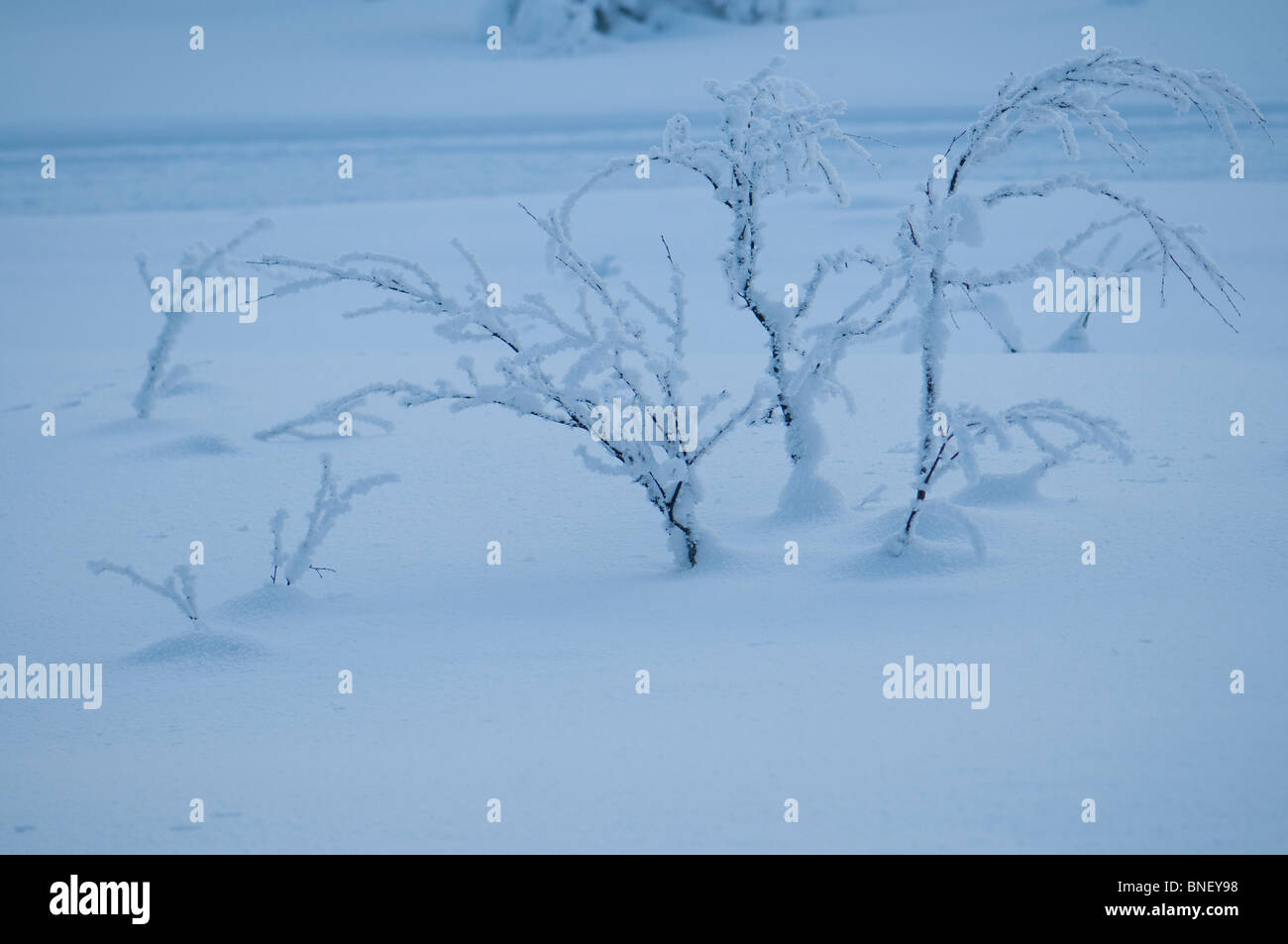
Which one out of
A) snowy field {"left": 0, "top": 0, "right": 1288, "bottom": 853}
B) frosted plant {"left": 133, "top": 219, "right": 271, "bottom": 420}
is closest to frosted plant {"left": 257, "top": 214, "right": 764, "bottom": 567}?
snowy field {"left": 0, "top": 0, "right": 1288, "bottom": 853}

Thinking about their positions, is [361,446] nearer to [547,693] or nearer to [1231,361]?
[547,693]

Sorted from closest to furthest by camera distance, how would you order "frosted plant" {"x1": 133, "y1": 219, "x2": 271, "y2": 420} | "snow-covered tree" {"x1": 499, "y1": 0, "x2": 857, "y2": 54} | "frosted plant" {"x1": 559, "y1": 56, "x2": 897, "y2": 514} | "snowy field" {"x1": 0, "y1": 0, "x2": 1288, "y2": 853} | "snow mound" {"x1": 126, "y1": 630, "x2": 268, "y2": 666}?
1. "snowy field" {"x1": 0, "y1": 0, "x2": 1288, "y2": 853}
2. "snow mound" {"x1": 126, "y1": 630, "x2": 268, "y2": 666}
3. "frosted plant" {"x1": 559, "y1": 56, "x2": 897, "y2": 514}
4. "frosted plant" {"x1": 133, "y1": 219, "x2": 271, "y2": 420}
5. "snow-covered tree" {"x1": 499, "y1": 0, "x2": 857, "y2": 54}

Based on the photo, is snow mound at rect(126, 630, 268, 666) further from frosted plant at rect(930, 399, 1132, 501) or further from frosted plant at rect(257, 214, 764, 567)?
frosted plant at rect(930, 399, 1132, 501)

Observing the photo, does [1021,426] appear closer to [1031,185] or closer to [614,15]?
[1031,185]

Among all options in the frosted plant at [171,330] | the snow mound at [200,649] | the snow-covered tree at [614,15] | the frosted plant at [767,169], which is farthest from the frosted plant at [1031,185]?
the snow-covered tree at [614,15]

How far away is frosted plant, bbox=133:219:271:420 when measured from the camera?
520 cm

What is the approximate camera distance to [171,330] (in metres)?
5.36

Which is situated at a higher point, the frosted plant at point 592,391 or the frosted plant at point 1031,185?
the frosted plant at point 1031,185

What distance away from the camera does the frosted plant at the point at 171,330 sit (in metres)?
5.20

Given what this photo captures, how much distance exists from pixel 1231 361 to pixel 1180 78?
2.96 metres

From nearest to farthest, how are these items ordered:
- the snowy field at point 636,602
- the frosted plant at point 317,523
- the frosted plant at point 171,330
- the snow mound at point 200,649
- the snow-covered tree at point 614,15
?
1. the snowy field at point 636,602
2. the snow mound at point 200,649
3. the frosted plant at point 317,523
4. the frosted plant at point 171,330
5. the snow-covered tree at point 614,15

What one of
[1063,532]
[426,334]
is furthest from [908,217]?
[426,334]

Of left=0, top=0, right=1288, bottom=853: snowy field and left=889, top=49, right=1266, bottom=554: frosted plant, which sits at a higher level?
left=889, top=49, right=1266, bottom=554: frosted plant

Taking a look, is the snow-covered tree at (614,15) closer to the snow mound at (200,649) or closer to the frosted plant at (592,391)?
the frosted plant at (592,391)
